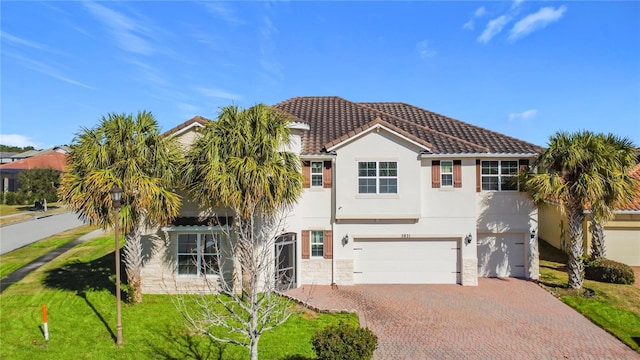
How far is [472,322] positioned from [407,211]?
5857 millimetres

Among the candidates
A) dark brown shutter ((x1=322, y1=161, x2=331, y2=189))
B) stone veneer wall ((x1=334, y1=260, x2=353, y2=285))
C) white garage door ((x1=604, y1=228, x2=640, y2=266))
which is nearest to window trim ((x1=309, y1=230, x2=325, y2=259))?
stone veneer wall ((x1=334, y1=260, x2=353, y2=285))

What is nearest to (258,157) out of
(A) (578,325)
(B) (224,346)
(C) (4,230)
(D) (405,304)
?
(B) (224,346)

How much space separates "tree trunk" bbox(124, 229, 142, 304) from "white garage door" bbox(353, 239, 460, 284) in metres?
9.42

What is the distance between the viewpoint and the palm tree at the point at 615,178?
1647 centimetres

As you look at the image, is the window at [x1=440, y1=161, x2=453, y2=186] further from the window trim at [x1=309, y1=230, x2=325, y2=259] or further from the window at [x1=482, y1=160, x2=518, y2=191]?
the window trim at [x1=309, y1=230, x2=325, y2=259]

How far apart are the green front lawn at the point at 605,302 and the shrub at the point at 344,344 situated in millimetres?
8829

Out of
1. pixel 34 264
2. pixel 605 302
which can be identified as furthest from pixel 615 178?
pixel 34 264

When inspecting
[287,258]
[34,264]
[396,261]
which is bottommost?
[34,264]

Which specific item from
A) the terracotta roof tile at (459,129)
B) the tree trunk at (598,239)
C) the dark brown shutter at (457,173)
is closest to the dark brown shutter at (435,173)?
the dark brown shutter at (457,173)

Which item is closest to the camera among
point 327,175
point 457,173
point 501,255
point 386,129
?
point 386,129

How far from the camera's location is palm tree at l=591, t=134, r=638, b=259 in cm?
1647

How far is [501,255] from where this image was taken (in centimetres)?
1997

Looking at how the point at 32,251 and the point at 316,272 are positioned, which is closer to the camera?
the point at 316,272

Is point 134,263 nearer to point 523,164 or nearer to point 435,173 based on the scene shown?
point 435,173
